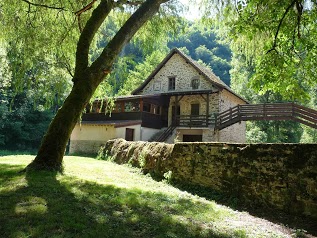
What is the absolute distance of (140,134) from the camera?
22.2 m

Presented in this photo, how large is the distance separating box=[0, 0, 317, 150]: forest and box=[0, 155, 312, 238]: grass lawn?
2671mm

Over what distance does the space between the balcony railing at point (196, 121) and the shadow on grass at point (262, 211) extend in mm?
13419

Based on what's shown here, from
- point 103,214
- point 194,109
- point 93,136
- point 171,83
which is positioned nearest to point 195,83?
point 194,109

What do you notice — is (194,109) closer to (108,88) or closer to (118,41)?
(108,88)

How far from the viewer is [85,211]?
468 cm

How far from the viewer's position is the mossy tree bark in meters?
7.50

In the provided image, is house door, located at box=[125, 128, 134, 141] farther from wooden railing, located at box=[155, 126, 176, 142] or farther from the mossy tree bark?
the mossy tree bark

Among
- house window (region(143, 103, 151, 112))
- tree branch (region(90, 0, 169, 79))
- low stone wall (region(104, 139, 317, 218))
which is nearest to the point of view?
low stone wall (region(104, 139, 317, 218))

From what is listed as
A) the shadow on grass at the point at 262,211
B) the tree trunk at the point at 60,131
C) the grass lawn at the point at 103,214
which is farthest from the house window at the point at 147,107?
the grass lawn at the point at 103,214

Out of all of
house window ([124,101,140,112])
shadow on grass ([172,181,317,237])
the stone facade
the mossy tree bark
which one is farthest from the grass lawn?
house window ([124,101,140,112])

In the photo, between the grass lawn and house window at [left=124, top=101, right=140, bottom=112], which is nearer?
the grass lawn

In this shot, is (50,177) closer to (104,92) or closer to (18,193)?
(18,193)

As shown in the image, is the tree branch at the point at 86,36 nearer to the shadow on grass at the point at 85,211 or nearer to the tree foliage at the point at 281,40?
the shadow on grass at the point at 85,211

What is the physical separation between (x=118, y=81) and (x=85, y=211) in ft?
17.0
